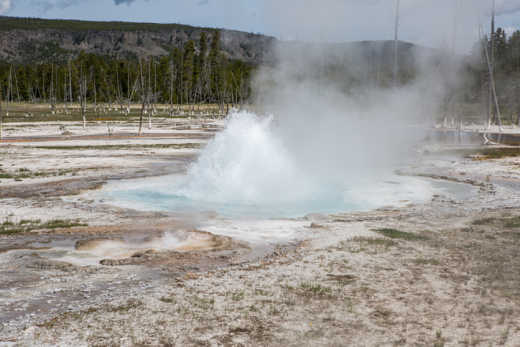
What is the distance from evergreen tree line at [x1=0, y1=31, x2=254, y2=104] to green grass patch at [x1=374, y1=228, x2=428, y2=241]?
202ft

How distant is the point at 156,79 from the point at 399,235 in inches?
3358

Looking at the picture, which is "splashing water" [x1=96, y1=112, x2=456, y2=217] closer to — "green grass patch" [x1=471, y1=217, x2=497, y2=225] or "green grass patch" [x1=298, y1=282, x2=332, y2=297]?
"green grass patch" [x1=471, y1=217, x2=497, y2=225]

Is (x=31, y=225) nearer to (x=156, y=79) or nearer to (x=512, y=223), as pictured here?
(x=512, y=223)

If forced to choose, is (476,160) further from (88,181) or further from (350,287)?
(350,287)

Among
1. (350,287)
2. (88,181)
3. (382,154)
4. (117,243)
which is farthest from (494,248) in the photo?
(382,154)

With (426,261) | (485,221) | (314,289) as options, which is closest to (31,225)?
(314,289)

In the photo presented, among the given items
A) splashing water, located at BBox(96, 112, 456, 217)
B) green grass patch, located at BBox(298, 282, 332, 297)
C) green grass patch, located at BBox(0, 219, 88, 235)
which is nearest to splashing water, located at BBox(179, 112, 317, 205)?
splashing water, located at BBox(96, 112, 456, 217)

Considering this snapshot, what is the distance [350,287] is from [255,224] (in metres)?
4.12

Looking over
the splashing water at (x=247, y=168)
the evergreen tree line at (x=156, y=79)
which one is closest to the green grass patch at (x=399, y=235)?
the splashing water at (x=247, y=168)

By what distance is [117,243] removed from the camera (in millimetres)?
9148

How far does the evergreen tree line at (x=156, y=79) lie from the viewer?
80938 millimetres

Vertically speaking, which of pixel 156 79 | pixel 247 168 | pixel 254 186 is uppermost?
pixel 156 79

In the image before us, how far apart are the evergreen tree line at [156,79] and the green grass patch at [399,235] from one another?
2423 inches

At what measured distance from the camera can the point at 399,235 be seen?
971 cm
